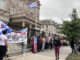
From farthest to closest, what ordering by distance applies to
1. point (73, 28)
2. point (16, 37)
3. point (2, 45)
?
point (73, 28) < point (16, 37) < point (2, 45)

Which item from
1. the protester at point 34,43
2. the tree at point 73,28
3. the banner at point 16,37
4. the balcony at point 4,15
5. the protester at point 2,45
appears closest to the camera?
the protester at point 2,45

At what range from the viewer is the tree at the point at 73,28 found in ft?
36.6

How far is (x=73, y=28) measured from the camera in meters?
11.4

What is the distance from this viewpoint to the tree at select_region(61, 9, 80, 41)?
11.2 m

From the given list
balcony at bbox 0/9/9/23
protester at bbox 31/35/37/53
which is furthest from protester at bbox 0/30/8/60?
balcony at bbox 0/9/9/23

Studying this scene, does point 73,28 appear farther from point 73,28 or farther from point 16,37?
point 16,37

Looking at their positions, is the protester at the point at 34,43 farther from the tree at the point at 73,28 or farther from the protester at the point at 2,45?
the protester at the point at 2,45

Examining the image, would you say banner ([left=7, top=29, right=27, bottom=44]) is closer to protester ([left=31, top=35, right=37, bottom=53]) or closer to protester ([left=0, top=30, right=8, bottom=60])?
protester ([left=31, top=35, right=37, bottom=53])

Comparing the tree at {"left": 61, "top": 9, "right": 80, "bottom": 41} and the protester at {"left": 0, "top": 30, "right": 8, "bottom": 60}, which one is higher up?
the tree at {"left": 61, "top": 9, "right": 80, "bottom": 41}

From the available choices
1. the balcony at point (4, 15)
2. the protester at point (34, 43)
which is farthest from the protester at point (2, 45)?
the balcony at point (4, 15)

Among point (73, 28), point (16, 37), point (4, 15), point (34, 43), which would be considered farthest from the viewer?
point (4, 15)

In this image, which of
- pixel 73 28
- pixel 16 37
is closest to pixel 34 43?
pixel 16 37

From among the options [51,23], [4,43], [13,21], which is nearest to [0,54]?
[4,43]

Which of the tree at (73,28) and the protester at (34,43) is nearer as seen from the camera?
the protester at (34,43)
